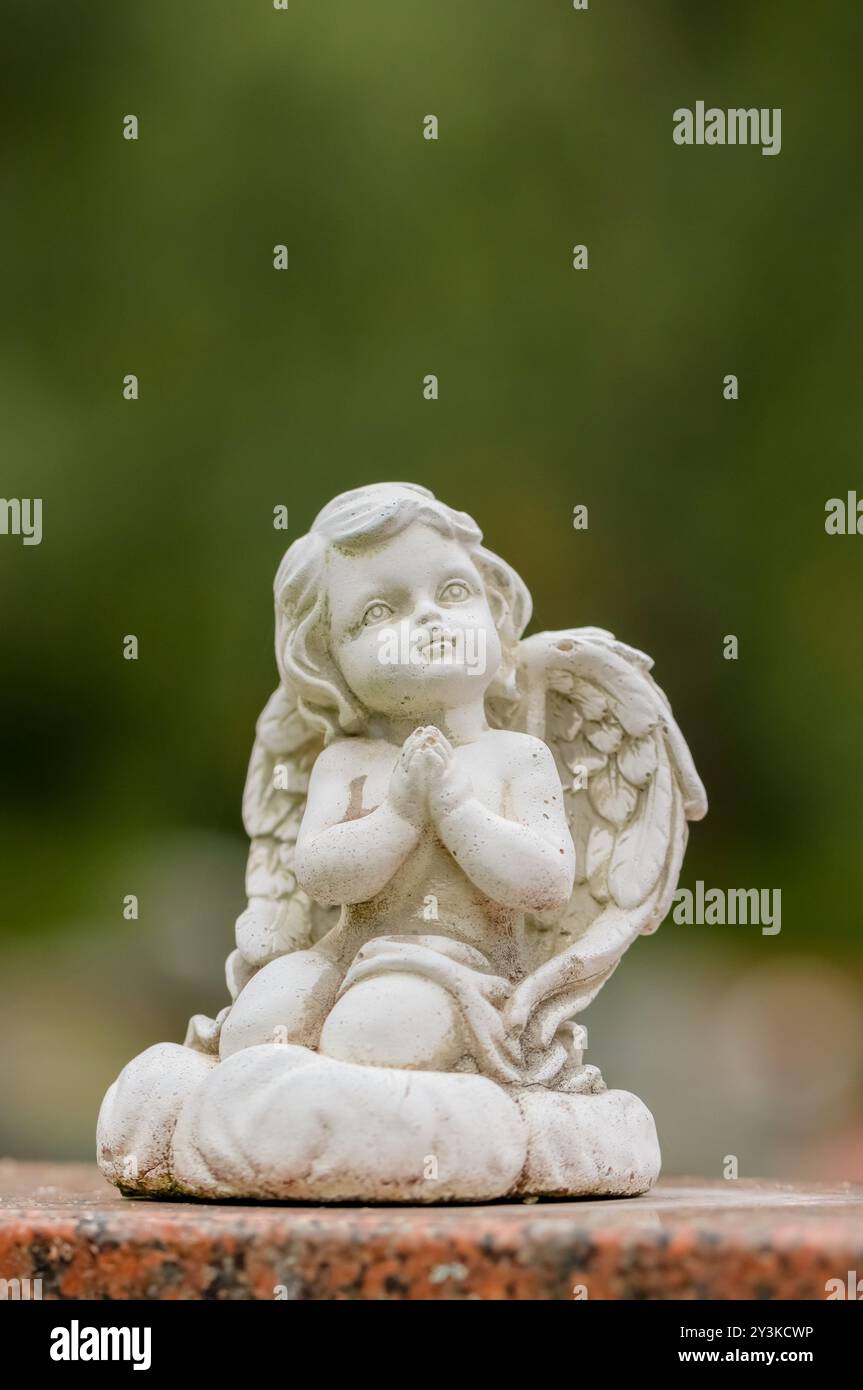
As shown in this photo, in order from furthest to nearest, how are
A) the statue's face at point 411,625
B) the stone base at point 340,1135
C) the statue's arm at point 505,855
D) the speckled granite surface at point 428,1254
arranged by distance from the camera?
the statue's face at point 411,625, the statue's arm at point 505,855, the stone base at point 340,1135, the speckled granite surface at point 428,1254

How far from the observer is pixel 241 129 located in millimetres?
6902

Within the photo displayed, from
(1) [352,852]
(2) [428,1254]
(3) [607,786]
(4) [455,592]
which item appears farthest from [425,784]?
(2) [428,1254]

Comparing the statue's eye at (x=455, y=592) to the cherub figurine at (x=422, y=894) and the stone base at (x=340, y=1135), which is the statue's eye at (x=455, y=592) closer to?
the cherub figurine at (x=422, y=894)

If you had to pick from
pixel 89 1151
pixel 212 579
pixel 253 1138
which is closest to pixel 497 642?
pixel 253 1138

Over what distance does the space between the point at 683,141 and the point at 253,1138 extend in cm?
466

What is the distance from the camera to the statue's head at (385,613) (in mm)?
4020

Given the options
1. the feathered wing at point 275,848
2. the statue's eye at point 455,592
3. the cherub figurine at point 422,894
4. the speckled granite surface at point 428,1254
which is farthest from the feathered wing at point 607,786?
the speckled granite surface at point 428,1254

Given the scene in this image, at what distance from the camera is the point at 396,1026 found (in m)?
3.64

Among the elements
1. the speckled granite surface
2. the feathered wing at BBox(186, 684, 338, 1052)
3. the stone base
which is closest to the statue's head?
the feathered wing at BBox(186, 684, 338, 1052)

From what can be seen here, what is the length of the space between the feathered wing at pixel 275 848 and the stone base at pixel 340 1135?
447mm

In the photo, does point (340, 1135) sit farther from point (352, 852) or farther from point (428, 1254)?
point (352, 852)

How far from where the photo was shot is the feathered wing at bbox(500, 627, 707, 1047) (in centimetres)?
416

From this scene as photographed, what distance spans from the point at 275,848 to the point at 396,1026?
87cm

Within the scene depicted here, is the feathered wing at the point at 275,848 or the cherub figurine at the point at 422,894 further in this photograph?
the feathered wing at the point at 275,848
